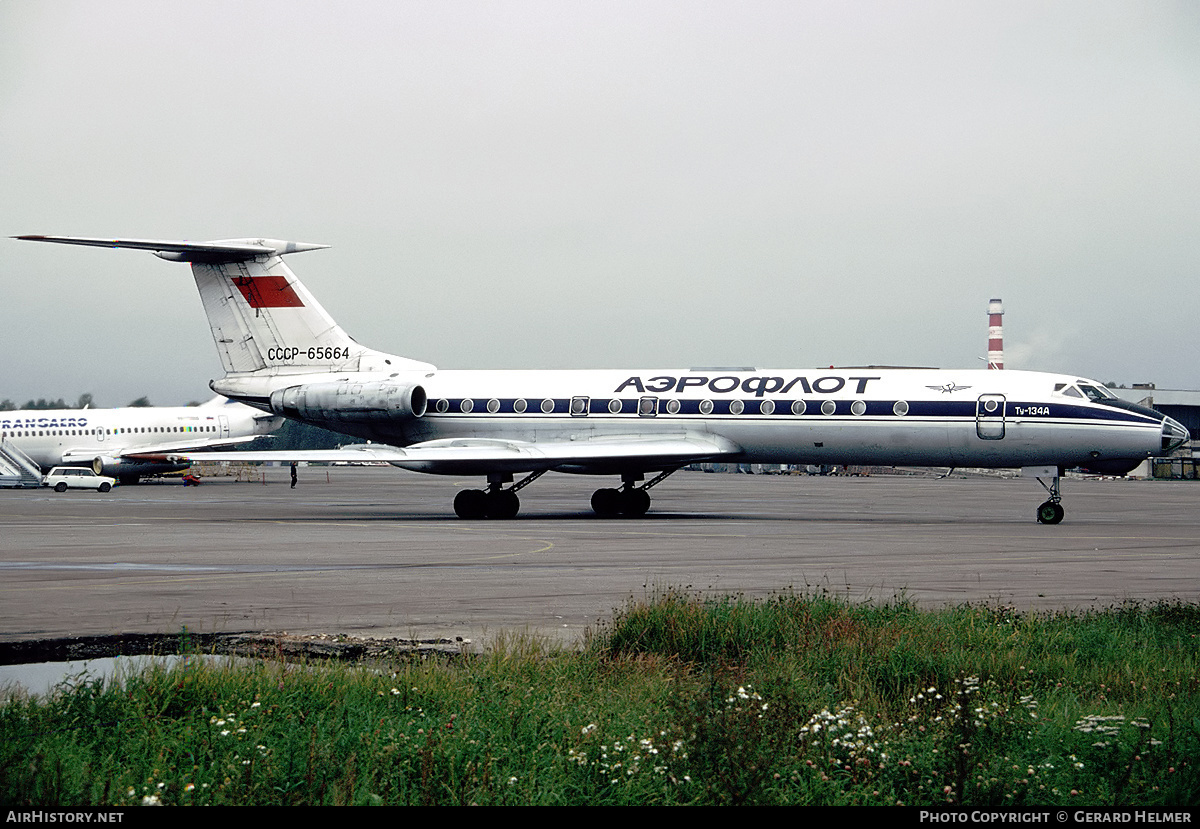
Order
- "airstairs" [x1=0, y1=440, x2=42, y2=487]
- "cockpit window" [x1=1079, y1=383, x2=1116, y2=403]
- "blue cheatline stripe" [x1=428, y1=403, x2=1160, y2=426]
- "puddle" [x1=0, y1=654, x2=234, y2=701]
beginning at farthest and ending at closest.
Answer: "airstairs" [x1=0, y1=440, x2=42, y2=487] → "cockpit window" [x1=1079, y1=383, x2=1116, y2=403] → "blue cheatline stripe" [x1=428, y1=403, x2=1160, y2=426] → "puddle" [x1=0, y1=654, x2=234, y2=701]

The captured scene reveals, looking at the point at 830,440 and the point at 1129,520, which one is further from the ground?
the point at 830,440

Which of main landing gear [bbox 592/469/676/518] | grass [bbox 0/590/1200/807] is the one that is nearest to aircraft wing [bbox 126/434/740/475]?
main landing gear [bbox 592/469/676/518]

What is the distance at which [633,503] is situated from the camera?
31.8 metres

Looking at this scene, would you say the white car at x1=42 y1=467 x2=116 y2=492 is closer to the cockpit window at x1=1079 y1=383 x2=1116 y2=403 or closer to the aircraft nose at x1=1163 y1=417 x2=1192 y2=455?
the cockpit window at x1=1079 y1=383 x2=1116 y2=403

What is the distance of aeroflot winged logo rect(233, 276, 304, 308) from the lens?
3334cm

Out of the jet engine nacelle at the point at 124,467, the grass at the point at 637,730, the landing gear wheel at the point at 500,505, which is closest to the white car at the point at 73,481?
the jet engine nacelle at the point at 124,467

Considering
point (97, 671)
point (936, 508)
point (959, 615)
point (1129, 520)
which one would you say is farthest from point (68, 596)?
point (936, 508)

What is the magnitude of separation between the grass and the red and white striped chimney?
112172mm

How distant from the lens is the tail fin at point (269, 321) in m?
33.1

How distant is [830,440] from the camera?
95.7 feet

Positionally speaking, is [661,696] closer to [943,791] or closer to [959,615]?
[943,791]

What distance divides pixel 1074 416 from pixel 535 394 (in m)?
13.0

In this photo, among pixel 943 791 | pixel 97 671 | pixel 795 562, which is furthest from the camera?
pixel 795 562

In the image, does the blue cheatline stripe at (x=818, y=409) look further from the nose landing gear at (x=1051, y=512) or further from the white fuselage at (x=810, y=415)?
the nose landing gear at (x=1051, y=512)
